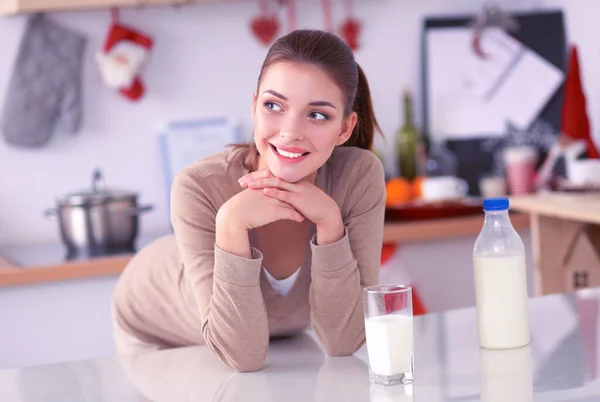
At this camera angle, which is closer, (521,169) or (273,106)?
(273,106)

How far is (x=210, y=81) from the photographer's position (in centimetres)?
298

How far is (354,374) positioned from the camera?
43.1 inches

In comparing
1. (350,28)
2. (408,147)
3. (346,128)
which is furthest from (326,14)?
(346,128)

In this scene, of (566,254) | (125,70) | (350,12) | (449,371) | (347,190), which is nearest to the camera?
(449,371)

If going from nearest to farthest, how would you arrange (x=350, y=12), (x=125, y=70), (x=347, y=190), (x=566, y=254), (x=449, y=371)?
(x=449, y=371) < (x=347, y=190) < (x=566, y=254) < (x=125, y=70) < (x=350, y=12)

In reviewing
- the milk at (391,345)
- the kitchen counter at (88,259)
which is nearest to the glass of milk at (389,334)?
the milk at (391,345)

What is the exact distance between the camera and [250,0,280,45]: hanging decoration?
2.96 m

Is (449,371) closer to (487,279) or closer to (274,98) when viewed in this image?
(487,279)

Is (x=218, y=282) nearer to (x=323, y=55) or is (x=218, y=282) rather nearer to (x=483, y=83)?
(x=323, y=55)

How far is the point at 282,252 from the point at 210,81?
5.76 feet

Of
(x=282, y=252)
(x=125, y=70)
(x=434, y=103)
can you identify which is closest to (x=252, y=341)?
(x=282, y=252)

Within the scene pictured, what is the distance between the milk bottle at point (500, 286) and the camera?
1.14 metres

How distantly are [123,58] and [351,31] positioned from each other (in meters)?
0.79

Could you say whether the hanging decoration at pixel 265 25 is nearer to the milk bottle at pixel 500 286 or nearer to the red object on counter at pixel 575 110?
the red object on counter at pixel 575 110
